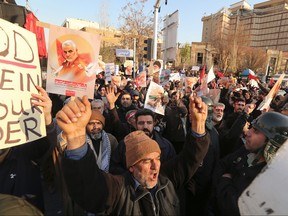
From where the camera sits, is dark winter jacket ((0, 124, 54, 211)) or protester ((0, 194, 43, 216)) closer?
protester ((0, 194, 43, 216))

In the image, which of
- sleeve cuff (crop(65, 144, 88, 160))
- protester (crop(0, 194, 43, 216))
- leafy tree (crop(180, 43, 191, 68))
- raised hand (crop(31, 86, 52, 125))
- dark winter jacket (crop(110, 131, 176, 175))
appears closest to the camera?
protester (crop(0, 194, 43, 216))

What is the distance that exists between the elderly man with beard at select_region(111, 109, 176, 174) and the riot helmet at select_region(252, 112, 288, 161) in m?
0.92

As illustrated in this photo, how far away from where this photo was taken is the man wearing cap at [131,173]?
4.26 feet

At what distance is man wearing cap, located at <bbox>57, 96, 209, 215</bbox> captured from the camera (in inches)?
51.2

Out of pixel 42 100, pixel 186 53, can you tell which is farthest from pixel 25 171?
pixel 186 53

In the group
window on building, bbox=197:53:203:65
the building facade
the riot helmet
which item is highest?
the building facade

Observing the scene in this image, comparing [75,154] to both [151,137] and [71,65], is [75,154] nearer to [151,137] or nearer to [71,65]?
[71,65]

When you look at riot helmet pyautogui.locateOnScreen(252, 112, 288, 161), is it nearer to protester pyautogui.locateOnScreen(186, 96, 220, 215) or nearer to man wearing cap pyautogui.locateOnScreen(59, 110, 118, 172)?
protester pyautogui.locateOnScreen(186, 96, 220, 215)

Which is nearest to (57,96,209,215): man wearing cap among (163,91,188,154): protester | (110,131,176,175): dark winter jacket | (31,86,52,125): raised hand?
(31,86,52,125): raised hand

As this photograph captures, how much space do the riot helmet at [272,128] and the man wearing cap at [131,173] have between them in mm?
448

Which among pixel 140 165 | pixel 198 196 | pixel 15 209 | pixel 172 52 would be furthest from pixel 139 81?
pixel 15 209

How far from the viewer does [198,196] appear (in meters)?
2.38

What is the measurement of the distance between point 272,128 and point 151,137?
1.24m

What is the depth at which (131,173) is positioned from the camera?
1.66 meters
